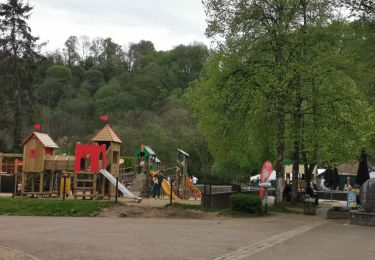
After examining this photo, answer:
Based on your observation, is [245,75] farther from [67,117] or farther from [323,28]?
[67,117]

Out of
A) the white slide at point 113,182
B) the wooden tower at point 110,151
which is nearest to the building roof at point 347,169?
the wooden tower at point 110,151

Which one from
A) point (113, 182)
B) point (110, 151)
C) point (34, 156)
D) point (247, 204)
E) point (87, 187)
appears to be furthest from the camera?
point (110, 151)

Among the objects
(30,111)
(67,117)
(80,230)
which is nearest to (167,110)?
(67,117)

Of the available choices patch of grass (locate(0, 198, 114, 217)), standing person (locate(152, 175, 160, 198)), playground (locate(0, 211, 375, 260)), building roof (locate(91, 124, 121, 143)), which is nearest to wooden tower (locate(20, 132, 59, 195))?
building roof (locate(91, 124, 121, 143))

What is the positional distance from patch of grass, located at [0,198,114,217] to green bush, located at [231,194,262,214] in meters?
5.98

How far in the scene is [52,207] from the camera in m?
24.2

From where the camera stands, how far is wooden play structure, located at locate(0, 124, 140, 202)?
1078 inches

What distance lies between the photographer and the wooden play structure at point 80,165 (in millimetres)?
27375

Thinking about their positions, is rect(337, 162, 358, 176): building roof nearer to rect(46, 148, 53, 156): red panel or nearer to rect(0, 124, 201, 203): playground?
rect(0, 124, 201, 203): playground

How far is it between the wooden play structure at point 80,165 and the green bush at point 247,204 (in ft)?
20.3

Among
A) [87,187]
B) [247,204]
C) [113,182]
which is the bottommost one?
[247,204]

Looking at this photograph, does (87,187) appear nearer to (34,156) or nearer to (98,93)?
(34,156)

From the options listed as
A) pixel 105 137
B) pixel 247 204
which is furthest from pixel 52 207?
pixel 247 204

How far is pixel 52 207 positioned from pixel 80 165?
393cm
